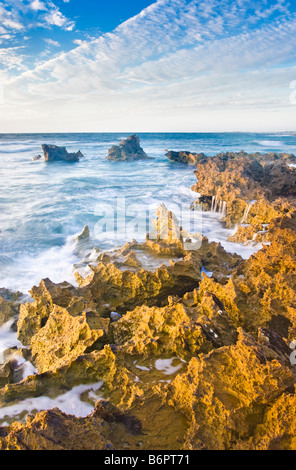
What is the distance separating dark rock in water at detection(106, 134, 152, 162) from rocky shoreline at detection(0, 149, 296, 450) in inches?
1186

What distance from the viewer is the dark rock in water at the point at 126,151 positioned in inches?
1335

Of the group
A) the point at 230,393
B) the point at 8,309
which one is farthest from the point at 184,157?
the point at 230,393

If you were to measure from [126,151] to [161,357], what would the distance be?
Result: 111 feet

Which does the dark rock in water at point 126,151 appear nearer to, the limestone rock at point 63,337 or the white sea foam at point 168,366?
the limestone rock at point 63,337

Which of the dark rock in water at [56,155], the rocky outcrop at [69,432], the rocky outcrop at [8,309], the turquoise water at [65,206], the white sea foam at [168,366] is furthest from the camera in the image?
the dark rock in water at [56,155]

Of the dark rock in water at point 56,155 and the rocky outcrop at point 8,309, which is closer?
the rocky outcrop at point 8,309

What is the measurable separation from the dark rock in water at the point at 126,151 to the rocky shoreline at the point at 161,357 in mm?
30123

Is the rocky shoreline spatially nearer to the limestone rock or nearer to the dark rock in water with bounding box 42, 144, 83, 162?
the limestone rock

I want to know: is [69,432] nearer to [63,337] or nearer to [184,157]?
[63,337]

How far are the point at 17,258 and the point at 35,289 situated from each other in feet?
16.0

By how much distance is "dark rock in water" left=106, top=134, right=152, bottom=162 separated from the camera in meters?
33.9

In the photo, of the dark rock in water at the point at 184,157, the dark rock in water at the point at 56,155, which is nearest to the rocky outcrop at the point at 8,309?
the dark rock in water at the point at 184,157

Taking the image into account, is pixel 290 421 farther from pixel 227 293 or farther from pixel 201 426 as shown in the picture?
pixel 227 293

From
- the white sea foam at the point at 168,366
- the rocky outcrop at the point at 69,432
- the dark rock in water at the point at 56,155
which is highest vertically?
the dark rock in water at the point at 56,155
